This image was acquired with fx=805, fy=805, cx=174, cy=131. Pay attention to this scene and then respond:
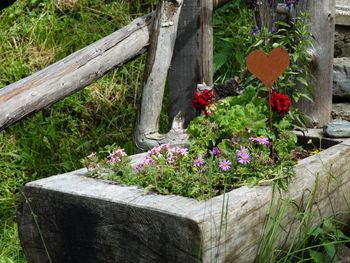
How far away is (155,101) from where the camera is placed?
416cm

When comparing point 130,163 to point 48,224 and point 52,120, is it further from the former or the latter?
point 52,120

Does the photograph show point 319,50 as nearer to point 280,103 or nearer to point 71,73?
point 280,103

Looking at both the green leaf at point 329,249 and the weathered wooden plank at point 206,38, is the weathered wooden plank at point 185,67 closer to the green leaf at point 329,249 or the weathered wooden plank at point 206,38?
the weathered wooden plank at point 206,38

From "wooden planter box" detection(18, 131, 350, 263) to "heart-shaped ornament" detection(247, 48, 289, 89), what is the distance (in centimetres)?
40

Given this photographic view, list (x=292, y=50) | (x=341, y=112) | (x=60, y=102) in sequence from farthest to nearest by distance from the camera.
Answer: (x=60, y=102) < (x=341, y=112) < (x=292, y=50)

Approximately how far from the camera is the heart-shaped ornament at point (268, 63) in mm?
3285

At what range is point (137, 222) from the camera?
284 centimetres

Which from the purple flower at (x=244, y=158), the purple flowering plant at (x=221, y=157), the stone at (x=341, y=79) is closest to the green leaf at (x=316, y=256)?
the purple flowering plant at (x=221, y=157)

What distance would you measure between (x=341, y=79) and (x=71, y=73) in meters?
1.57

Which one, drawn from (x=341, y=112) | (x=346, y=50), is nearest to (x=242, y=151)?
(x=341, y=112)

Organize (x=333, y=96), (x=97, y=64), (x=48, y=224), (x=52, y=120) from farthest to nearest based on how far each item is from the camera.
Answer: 1. (x=52, y=120)
2. (x=333, y=96)
3. (x=97, y=64)
4. (x=48, y=224)

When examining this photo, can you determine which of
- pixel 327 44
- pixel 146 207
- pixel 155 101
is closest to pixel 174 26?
pixel 155 101

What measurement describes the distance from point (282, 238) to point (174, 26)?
1427mm

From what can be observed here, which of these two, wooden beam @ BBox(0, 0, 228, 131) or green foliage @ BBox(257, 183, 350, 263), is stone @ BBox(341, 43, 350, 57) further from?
green foliage @ BBox(257, 183, 350, 263)
